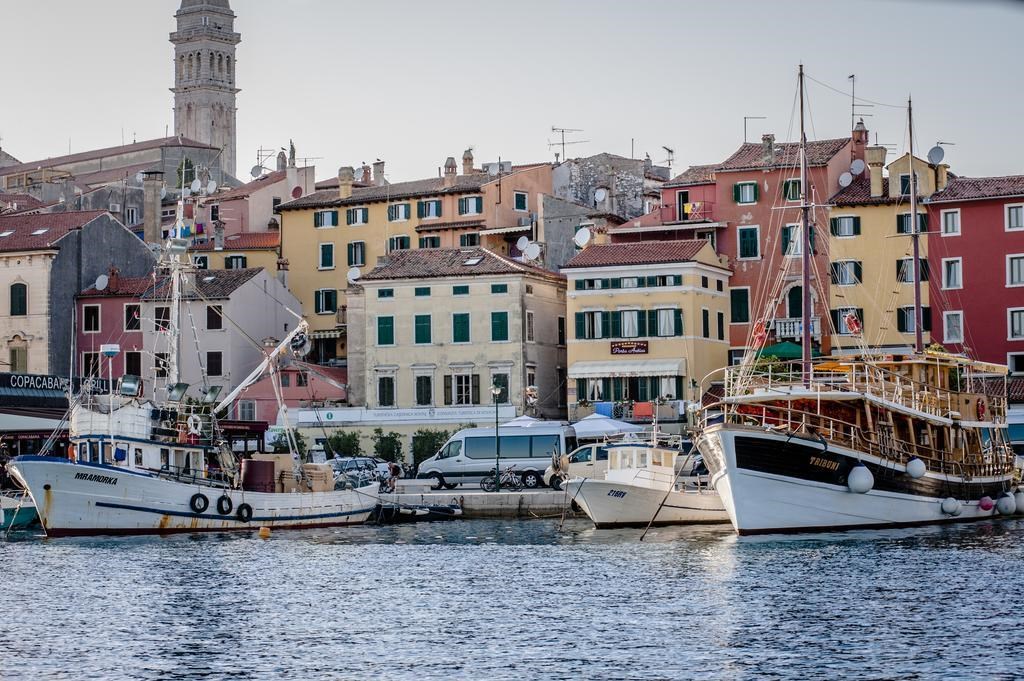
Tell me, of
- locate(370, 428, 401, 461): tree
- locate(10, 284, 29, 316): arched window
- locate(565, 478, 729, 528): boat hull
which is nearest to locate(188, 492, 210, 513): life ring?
locate(565, 478, 729, 528): boat hull

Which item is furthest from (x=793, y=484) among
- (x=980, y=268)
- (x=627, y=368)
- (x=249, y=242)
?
(x=249, y=242)

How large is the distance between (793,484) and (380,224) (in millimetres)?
45108

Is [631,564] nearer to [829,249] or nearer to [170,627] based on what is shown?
[170,627]

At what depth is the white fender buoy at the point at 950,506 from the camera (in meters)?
52.8

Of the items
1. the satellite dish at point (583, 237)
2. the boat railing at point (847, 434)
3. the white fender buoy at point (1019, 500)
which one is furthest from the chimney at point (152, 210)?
the white fender buoy at point (1019, 500)

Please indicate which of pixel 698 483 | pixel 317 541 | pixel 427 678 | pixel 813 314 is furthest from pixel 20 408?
pixel 427 678

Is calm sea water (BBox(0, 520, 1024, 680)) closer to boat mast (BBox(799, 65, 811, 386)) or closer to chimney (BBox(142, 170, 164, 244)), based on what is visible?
boat mast (BBox(799, 65, 811, 386))

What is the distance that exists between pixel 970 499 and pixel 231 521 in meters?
23.0

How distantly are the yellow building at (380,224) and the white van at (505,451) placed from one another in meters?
21.2

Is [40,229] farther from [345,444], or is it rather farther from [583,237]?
[583,237]

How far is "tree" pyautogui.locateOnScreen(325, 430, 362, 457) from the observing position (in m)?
76.2

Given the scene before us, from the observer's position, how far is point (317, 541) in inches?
2052

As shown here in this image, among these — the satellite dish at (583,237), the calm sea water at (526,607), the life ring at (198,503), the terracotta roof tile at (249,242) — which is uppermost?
the terracotta roof tile at (249,242)

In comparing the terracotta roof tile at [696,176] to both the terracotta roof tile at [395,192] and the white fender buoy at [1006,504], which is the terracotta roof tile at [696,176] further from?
the white fender buoy at [1006,504]
